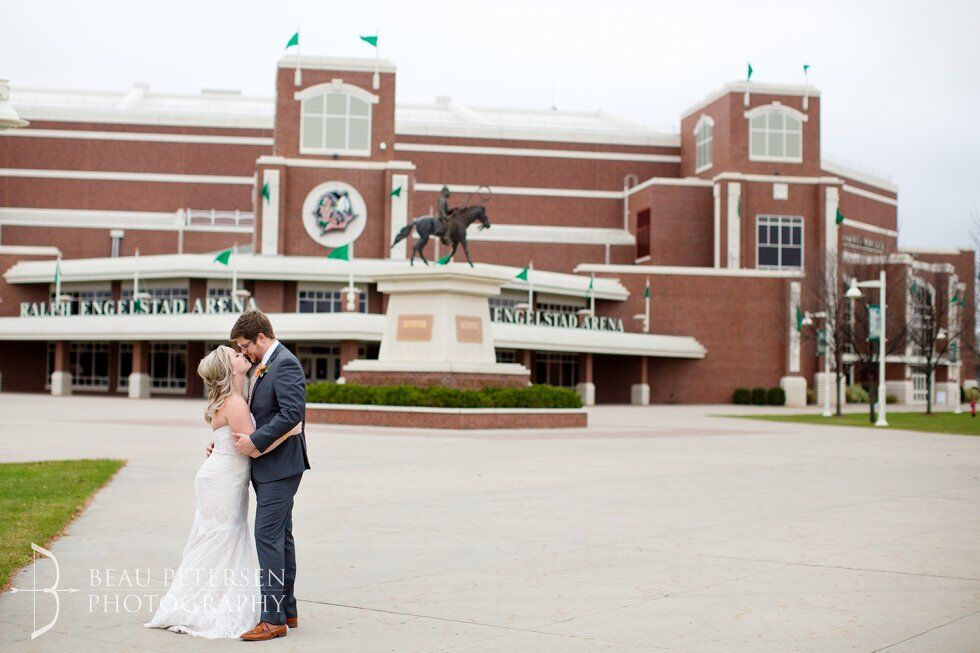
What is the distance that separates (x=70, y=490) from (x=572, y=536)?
623 cm

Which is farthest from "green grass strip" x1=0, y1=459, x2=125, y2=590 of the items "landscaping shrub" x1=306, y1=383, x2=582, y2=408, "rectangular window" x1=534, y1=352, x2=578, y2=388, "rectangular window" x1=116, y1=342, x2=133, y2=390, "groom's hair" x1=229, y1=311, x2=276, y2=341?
"rectangular window" x1=534, y1=352, x2=578, y2=388

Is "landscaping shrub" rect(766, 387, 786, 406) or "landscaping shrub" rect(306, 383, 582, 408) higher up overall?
"landscaping shrub" rect(306, 383, 582, 408)

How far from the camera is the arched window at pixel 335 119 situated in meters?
60.1

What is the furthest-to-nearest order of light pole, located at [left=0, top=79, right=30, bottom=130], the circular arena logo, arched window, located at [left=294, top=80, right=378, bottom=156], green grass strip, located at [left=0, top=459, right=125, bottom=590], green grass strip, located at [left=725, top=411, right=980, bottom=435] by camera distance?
arched window, located at [left=294, top=80, right=378, bottom=156] → the circular arena logo → green grass strip, located at [left=725, top=411, right=980, bottom=435] → light pole, located at [left=0, top=79, right=30, bottom=130] → green grass strip, located at [left=0, top=459, right=125, bottom=590]

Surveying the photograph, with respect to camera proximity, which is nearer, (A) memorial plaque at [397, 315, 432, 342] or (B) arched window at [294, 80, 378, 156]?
(A) memorial plaque at [397, 315, 432, 342]

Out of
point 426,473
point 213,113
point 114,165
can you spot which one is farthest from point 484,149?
point 426,473

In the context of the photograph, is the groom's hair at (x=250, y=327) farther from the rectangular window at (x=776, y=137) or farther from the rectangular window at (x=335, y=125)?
the rectangular window at (x=776, y=137)

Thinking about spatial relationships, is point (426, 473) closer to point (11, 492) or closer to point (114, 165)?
point (11, 492)

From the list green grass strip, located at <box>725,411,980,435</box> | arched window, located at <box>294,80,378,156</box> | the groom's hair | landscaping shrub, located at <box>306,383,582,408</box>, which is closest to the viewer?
the groom's hair

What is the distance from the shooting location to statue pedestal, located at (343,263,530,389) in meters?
28.1

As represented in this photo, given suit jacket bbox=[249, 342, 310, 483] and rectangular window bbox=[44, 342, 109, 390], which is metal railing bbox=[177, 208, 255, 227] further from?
suit jacket bbox=[249, 342, 310, 483]

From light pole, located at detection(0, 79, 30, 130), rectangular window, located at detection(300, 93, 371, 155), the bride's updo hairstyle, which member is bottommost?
the bride's updo hairstyle

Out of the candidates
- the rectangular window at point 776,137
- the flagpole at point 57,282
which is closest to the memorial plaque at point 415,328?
the flagpole at point 57,282

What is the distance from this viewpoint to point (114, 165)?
70562 mm
